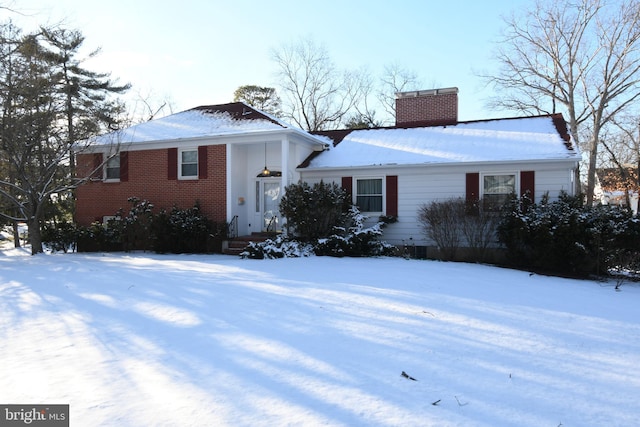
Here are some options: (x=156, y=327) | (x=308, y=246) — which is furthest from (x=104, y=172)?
(x=156, y=327)

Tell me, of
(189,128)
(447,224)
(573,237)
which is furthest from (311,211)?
(573,237)

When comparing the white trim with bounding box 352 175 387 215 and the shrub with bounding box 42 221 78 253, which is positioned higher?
the white trim with bounding box 352 175 387 215

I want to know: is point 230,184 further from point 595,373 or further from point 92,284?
point 595,373

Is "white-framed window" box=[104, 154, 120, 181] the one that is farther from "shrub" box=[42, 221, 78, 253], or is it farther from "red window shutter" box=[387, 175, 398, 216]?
"red window shutter" box=[387, 175, 398, 216]

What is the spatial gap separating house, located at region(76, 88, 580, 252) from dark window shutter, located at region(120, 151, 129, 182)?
39mm

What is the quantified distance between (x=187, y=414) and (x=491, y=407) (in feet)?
7.02

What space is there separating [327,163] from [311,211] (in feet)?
7.93

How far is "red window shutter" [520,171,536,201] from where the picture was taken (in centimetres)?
1226

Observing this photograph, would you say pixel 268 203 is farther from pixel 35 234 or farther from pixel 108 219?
pixel 35 234

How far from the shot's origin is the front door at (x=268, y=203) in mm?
14969

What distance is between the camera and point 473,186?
1286 cm

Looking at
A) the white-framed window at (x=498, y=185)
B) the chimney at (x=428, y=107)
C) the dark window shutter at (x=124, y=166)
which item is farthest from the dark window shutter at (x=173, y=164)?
the white-framed window at (x=498, y=185)

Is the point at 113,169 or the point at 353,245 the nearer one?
the point at 353,245

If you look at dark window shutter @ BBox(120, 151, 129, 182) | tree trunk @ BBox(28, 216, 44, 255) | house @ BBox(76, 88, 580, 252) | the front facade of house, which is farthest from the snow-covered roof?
tree trunk @ BBox(28, 216, 44, 255)
